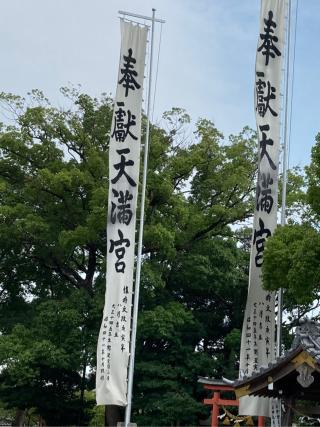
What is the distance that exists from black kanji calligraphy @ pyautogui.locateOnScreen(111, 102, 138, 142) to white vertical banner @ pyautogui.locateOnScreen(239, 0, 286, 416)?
290 cm

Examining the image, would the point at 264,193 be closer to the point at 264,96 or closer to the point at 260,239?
the point at 260,239

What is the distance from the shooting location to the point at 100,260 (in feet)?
70.8

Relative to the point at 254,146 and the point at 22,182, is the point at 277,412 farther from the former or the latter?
the point at 22,182

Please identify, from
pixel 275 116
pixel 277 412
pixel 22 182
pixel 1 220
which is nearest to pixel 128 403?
pixel 277 412

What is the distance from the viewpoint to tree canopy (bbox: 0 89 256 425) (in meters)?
18.6

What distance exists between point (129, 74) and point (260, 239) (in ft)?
16.4

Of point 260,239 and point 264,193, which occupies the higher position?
point 264,193

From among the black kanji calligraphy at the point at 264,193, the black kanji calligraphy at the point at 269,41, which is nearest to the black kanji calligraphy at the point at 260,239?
the black kanji calligraphy at the point at 264,193

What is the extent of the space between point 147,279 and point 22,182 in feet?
18.5

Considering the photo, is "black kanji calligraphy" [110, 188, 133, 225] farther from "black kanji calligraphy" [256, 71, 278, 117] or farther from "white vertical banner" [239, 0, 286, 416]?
"black kanji calligraphy" [256, 71, 278, 117]

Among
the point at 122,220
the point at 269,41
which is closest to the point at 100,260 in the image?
the point at 122,220

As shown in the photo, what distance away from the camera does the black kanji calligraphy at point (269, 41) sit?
14.6 metres

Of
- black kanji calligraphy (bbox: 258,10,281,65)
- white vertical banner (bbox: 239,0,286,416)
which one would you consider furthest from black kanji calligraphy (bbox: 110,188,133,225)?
black kanji calligraphy (bbox: 258,10,281,65)

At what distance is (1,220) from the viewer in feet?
64.6
